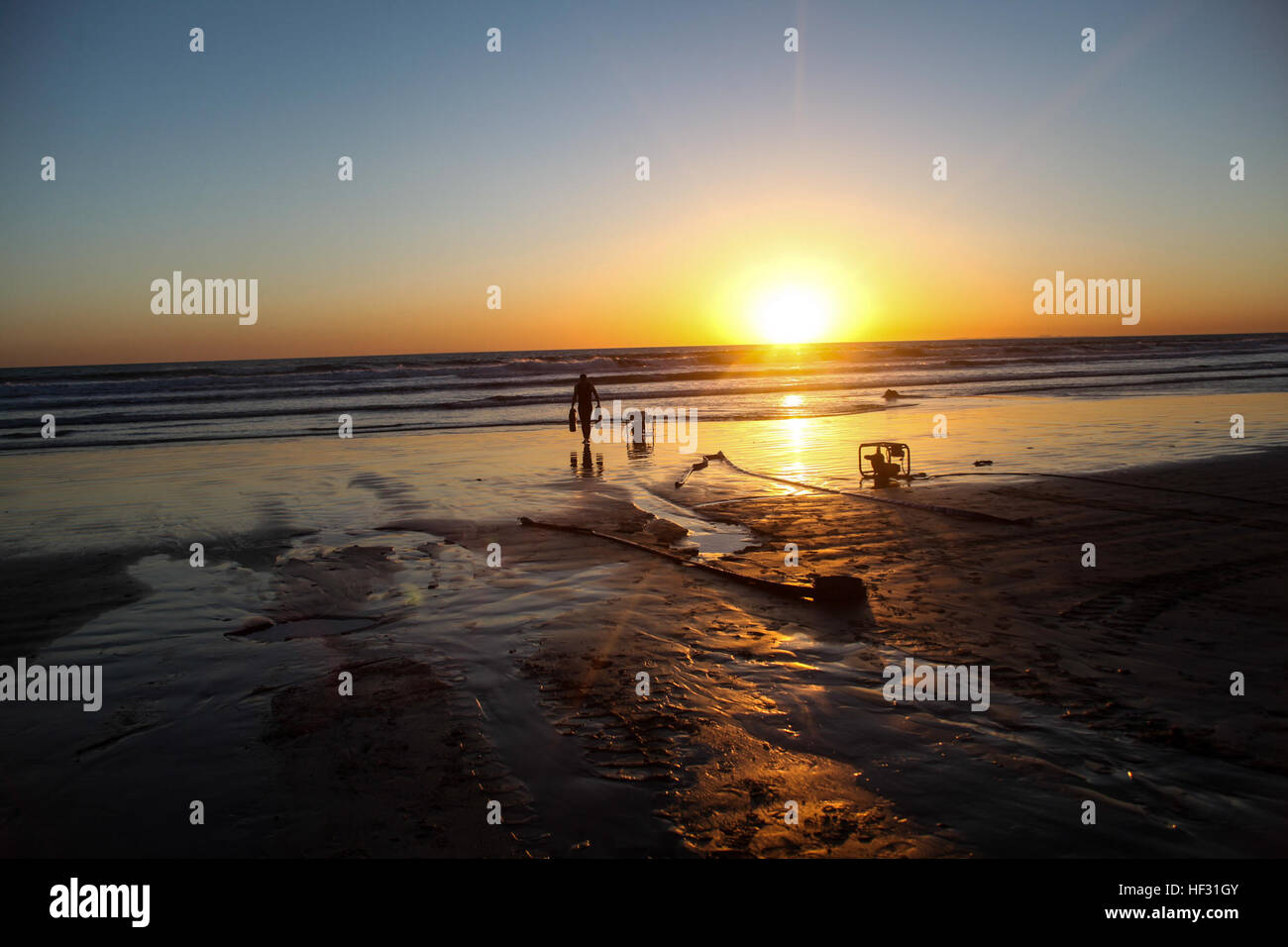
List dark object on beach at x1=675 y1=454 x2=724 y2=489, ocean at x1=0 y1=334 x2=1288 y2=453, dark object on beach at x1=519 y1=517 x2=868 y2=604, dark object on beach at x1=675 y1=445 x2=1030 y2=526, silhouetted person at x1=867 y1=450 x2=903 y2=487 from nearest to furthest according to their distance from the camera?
dark object on beach at x1=519 y1=517 x2=868 y2=604 → dark object on beach at x1=675 y1=445 x2=1030 y2=526 → silhouetted person at x1=867 y1=450 x2=903 y2=487 → dark object on beach at x1=675 y1=454 x2=724 y2=489 → ocean at x1=0 y1=334 x2=1288 y2=453

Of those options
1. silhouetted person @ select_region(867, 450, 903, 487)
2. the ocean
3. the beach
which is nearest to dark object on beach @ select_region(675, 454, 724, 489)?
the beach

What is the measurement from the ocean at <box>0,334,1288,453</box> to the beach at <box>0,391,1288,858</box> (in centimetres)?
1748

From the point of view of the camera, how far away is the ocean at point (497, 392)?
29.2m

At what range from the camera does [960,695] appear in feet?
17.0

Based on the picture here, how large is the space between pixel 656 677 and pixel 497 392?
131 ft

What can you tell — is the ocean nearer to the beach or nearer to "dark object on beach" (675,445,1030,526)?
"dark object on beach" (675,445,1030,526)

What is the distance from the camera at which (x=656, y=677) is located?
18.5 ft

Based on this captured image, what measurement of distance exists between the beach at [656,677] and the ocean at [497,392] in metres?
17.5

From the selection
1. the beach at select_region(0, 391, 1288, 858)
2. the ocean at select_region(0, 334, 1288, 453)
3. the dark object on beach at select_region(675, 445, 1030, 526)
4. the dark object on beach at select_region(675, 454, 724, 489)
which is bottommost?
the beach at select_region(0, 391, 1288, 858)

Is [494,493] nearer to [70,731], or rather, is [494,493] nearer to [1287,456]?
[70,731]

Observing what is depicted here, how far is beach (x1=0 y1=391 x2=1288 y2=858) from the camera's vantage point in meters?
3.82

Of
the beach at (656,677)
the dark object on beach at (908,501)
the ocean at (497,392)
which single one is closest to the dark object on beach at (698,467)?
the dark object on beach at (908,501)
